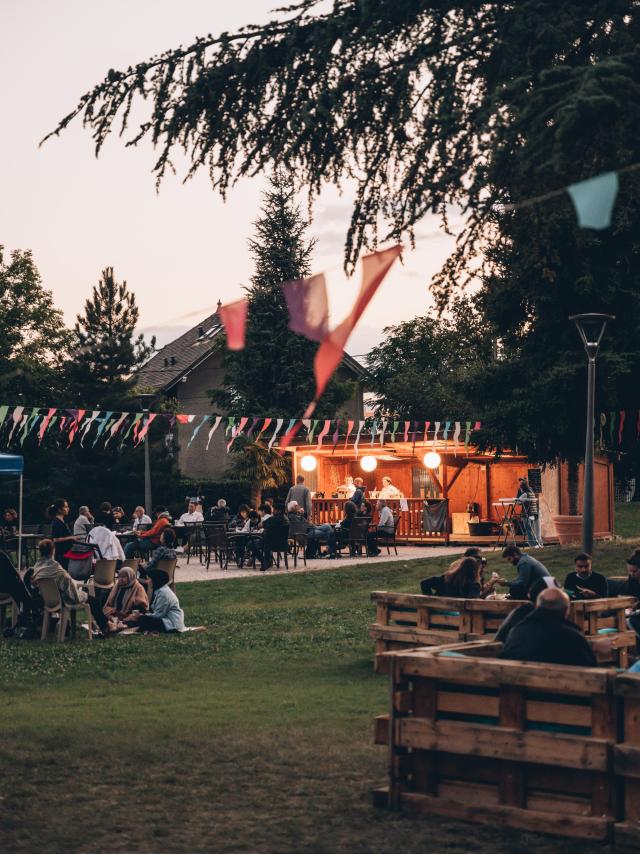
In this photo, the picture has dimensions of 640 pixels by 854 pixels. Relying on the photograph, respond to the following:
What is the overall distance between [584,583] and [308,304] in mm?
5348

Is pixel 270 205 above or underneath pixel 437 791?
above

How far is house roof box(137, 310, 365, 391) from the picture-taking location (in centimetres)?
5381

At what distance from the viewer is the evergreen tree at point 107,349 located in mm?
43425

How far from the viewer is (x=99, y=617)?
48.4ft

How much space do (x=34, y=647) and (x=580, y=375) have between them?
1251cm

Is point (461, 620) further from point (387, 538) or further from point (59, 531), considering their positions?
point (387, 538)

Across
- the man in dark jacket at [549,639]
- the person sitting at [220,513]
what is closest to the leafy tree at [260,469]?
the person sitting at [220,513]

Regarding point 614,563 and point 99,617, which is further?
point 614,563

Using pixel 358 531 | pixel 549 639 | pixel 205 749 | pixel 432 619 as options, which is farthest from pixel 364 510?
pixel 549 639

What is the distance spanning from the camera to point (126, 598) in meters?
15.6

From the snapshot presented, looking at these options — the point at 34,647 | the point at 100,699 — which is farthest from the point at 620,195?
the point at 34,647

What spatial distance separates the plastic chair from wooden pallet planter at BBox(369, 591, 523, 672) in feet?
14.3

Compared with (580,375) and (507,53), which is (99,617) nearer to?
(507,53)

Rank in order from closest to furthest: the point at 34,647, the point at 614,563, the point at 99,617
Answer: the point at 34,647
the point at 99,617
the point at 614,563
